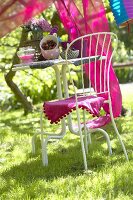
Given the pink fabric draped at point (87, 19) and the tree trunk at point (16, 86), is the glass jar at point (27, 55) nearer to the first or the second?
the pink fabric draped at point (87, 19)

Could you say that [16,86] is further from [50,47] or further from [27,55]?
[50,47]

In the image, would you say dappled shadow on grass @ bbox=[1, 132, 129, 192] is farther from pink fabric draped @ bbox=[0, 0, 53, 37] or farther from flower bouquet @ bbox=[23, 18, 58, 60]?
pink fabric draped @ bbox=[0, 0, 53, 37]

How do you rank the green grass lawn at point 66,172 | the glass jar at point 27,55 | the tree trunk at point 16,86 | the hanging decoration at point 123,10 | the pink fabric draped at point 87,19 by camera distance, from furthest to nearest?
1. the tree trunk at point 16,86
2. the pink fabric draped at point 87,19
3. the hanging decoration at point 123,10
4. the glass jar at point 27,55
5. the green grass lawn at point 66,172

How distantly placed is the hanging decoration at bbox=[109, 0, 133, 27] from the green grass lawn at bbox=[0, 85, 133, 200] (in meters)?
1.34

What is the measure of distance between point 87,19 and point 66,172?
1.90 m

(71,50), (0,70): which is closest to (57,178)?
(71,50)

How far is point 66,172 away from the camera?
3.88 meters

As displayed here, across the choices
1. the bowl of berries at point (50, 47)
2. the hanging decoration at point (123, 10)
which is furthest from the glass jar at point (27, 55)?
the hanging decoration at point (123, 10)

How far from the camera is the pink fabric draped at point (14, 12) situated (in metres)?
3.01

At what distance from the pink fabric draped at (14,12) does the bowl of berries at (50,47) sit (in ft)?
3.07

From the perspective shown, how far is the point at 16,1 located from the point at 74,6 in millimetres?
2026

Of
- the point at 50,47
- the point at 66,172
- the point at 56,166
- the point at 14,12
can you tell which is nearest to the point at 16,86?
the point at 50,47

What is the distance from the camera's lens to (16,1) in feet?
10.1

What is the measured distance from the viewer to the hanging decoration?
15.9 ft
